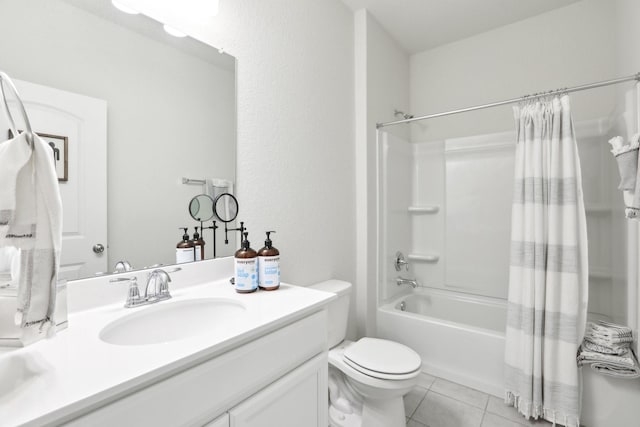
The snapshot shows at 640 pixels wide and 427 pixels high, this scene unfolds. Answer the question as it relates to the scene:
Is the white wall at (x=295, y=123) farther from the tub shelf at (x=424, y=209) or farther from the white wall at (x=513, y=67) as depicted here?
the white wall at (x=513, y=67)

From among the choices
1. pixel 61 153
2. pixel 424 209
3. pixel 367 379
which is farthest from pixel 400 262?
pixel 61 153

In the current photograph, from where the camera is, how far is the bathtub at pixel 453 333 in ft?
6.07

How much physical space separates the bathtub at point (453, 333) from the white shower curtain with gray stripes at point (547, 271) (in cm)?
15

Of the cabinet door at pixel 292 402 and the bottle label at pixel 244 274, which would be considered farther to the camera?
the bottle label at pixel 244 274

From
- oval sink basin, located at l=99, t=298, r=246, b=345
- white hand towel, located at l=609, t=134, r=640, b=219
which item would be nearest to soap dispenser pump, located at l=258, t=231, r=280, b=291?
oval sink basin, located at l=99, t=298, r=246, b=345

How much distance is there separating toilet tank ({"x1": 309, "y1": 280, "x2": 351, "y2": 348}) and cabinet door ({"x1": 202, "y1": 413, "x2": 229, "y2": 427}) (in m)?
0.95

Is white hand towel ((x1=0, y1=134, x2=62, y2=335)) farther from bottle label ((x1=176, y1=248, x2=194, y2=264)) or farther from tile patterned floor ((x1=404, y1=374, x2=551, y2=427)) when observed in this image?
tile patterned floor ((x1=404, y1=374, x2=551, y2=427))

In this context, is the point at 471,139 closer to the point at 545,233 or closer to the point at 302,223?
the point at 545,233

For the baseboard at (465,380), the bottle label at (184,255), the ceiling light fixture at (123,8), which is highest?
the ceiling light fixture at (123,8)

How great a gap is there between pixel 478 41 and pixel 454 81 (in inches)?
13.9

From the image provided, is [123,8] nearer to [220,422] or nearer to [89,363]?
[89,363]

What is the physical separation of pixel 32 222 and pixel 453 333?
7.05 ft

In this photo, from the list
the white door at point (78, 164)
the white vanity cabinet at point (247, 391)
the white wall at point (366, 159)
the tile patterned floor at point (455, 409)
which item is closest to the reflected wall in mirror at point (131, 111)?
the white door at point (78, 164)

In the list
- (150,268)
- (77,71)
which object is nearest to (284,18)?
(77,71)
